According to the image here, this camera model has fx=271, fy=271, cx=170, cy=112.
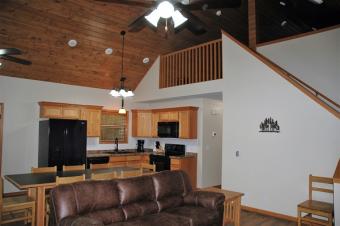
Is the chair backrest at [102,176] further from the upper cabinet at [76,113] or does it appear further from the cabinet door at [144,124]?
the cabinet door at [144,124]

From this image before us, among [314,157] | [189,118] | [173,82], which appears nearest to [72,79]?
[173,82]

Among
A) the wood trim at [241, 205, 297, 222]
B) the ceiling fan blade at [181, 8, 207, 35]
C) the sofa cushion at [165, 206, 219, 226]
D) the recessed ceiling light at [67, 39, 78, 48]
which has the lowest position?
the wood trim at [241, 205, 297, 222]

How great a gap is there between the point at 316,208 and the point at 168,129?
4.42m

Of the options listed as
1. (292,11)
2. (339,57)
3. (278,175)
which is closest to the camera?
(278,175)

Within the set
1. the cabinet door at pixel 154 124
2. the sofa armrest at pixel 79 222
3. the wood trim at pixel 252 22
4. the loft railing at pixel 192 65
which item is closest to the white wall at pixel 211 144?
the loft railing at pixel 192 65

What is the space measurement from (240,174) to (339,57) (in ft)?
9.89

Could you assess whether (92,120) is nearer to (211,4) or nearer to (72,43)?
(72,43)

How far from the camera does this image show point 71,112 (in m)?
6.73

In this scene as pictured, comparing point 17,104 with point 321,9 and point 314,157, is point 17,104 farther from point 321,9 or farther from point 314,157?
point 321,9

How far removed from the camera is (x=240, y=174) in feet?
17.8

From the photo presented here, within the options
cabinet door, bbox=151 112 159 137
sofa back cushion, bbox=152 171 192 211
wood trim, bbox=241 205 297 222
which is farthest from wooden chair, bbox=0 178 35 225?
cabinet door, bbox=151 112 159 137

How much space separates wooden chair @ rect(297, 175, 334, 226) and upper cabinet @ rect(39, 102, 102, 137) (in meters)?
5.15

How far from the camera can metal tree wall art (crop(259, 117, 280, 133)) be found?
4916 mm

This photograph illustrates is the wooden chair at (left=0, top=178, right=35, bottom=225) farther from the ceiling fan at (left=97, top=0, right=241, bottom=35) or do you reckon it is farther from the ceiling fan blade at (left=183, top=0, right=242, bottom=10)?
the ceiling fan blade at (left=183, top=0, right=242, bottom=10)
